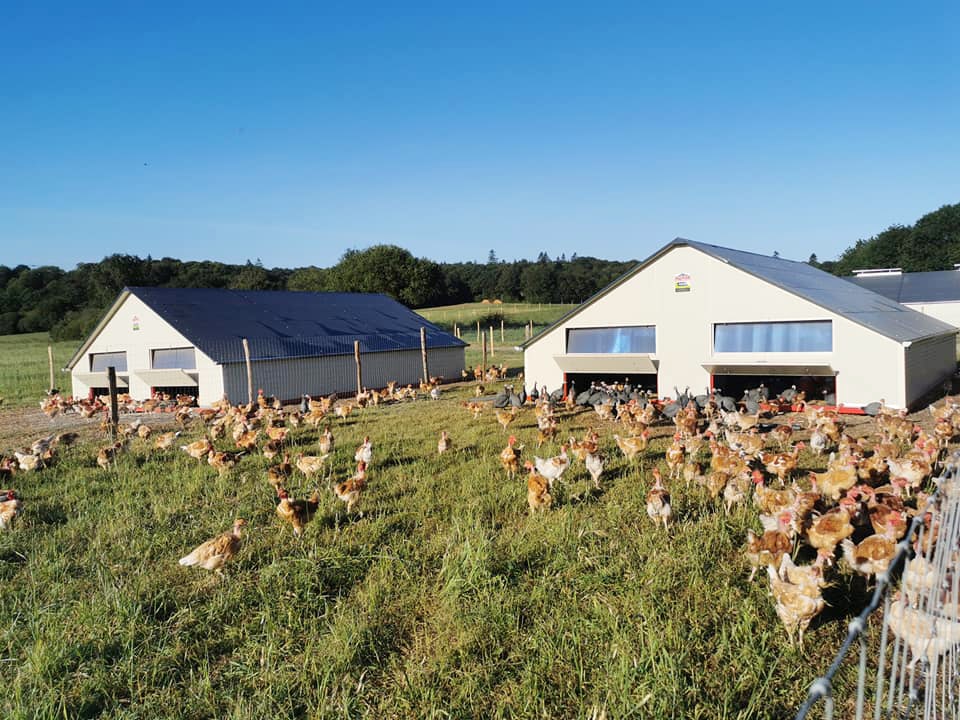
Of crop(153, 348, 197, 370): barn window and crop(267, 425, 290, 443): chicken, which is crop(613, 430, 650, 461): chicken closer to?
crop(267, 425, 290, 443): chicken

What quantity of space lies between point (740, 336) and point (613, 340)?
13.6 ft

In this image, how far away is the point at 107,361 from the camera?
29391 millimetres

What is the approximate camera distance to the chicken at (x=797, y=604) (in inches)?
217

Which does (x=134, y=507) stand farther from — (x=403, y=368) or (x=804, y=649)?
(x=403, y=368)

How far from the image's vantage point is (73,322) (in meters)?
70.6

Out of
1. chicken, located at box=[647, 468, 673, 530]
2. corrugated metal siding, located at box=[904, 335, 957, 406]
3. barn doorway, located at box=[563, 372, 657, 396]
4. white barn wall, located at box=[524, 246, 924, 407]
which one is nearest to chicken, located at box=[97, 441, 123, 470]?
chicken, located at box=[647, 468, 673, 530]

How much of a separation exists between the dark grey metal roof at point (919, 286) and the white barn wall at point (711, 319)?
3280 centimetres

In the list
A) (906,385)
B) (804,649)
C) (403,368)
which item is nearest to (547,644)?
(804,649)

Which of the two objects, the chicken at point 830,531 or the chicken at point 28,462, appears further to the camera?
the chicken at point 28,462

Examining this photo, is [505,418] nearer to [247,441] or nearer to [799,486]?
[247,441]

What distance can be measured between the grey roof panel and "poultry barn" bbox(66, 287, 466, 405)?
50.1 feet

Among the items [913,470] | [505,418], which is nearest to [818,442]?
[913,470]

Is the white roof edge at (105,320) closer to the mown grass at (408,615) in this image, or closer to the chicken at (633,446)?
the mown grass at (408,615)

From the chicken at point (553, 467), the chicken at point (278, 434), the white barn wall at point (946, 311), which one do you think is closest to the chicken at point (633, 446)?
the chicken at point (553, 467)
